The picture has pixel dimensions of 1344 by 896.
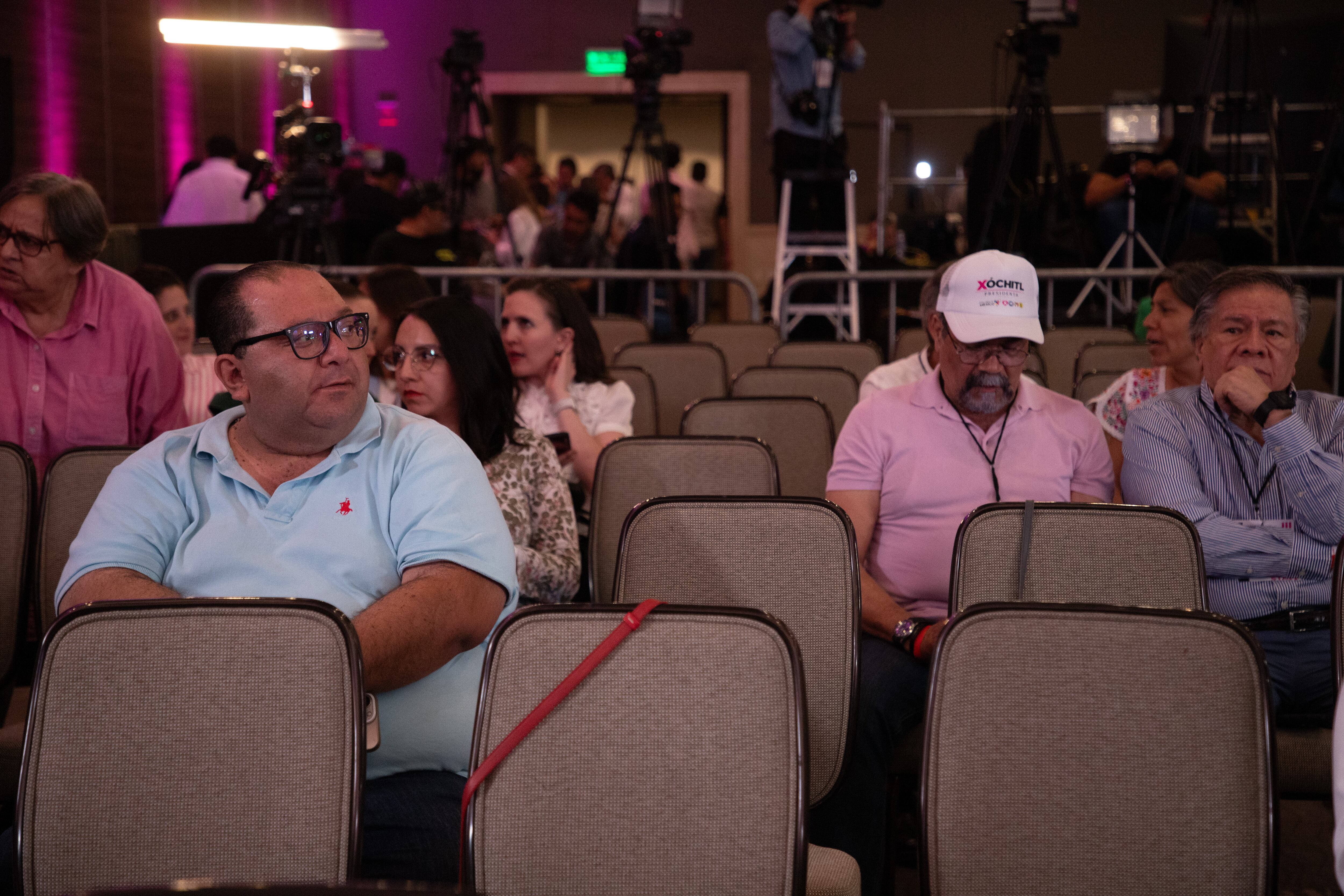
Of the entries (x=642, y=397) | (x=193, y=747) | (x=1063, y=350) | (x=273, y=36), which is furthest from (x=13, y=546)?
(x=273, y=36)

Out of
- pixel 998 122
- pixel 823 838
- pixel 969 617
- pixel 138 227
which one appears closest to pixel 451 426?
pixel 823 838

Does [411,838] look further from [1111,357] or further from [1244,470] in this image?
[1111,357]

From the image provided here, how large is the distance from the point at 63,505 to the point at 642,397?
1796 millimetres

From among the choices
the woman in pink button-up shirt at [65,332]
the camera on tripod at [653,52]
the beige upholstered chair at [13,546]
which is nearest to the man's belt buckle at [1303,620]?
the beige upholstered chair at [13,546]

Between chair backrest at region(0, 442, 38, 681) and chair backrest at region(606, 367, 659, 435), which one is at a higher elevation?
chair backrest at region(606, 367, 659, 435)

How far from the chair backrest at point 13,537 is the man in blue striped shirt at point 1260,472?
92.1 inches

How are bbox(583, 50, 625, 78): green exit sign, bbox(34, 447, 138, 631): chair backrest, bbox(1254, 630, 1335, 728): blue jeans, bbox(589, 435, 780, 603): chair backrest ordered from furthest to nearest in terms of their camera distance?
bbox(583, 50, 625, 78): green exit sign → bbox(589, 435, 780, 603): chair backrest → bbox(34, 447, 138, 631): chair backrest → bbox(1254, 630, 1335, 728): blue jeans

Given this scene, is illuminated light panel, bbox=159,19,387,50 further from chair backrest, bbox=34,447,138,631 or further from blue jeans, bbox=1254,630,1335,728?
blue jeans, bbox=1254,630,1335,728

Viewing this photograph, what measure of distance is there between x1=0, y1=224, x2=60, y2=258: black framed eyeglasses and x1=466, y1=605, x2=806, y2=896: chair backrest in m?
1.96

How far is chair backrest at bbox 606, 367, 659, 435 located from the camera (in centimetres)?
382

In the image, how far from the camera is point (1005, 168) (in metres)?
5.78

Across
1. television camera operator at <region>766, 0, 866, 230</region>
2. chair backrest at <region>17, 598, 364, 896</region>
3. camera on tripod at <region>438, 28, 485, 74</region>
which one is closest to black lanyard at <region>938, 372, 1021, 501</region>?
chair backrest at <region>17, 598, 364, 896</region>

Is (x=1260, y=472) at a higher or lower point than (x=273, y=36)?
lower

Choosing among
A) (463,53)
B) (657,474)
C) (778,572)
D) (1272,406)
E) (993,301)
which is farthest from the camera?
(463,53)
